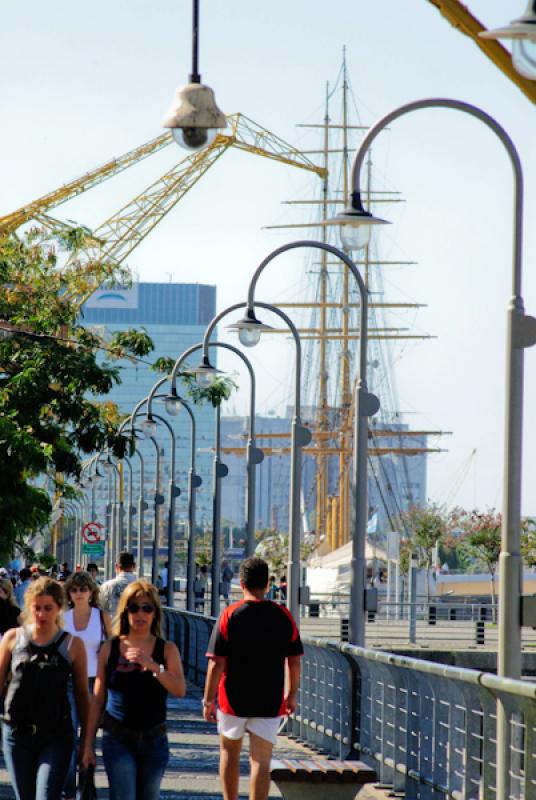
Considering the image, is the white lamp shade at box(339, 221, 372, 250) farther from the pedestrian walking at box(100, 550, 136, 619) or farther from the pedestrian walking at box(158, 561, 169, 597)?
the pedestrian walking at box(158, 561, 169, 597)

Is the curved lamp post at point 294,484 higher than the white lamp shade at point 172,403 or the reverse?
the reverse

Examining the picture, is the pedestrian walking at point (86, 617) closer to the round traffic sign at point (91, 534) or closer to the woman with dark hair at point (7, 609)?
the woman with dark hair at point (7, 609)

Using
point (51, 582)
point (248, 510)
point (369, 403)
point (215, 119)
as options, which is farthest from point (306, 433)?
point (51, 582)

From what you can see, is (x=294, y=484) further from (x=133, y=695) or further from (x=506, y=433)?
(x=133, y=695)

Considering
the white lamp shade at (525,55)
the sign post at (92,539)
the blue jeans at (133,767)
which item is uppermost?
the white lamp shade at (525,55)

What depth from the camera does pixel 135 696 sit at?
9.26 metres

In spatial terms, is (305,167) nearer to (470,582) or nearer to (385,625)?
(470,582)

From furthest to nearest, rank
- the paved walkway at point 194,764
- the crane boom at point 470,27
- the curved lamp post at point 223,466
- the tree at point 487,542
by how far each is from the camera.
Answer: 1. the tree at point 487,542
2. the curved lamp post at point 223,466
3. the paved walkway at point 194,764
4. the crane boom at point 470,27

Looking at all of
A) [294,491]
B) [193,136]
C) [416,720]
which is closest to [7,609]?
[416,720]

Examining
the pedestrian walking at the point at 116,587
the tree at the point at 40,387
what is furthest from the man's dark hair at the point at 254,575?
the tree at the point at 40,387

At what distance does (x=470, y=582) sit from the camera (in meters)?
103

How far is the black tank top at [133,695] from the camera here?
9.22m

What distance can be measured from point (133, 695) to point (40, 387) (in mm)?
21418

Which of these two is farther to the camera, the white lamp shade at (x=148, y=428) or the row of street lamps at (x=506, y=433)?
the white lamp shade at (x=148, y=428)
